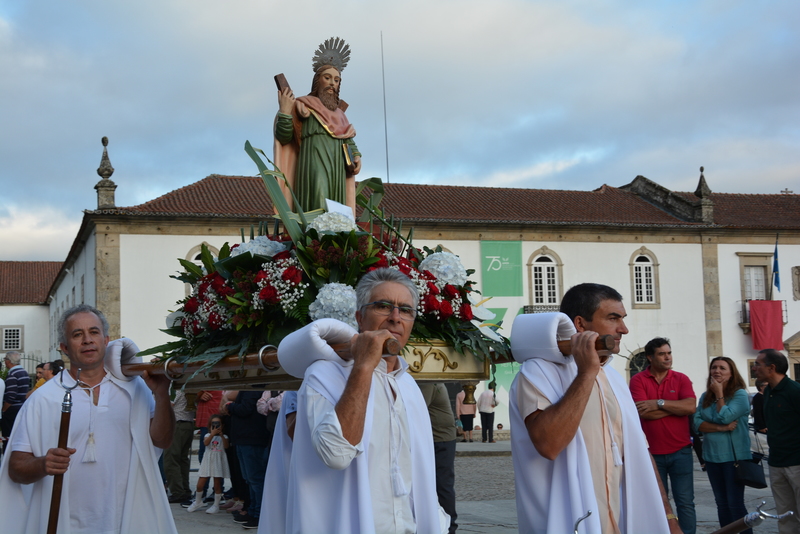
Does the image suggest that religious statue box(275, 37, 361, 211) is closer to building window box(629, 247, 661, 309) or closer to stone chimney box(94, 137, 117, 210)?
stone chimney box(94, 137, 117, 210)

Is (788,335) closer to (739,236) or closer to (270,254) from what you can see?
(739,236)

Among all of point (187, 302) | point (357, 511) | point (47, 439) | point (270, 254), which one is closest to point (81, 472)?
point (47, 439)

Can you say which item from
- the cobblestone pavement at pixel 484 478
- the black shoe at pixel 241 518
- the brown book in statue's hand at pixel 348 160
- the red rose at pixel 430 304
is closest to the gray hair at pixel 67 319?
the red rose at pixel 430 304

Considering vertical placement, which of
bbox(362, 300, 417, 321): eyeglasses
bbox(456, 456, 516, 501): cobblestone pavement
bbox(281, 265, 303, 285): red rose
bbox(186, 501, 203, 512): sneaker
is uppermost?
bbox(281, 265, 303, 285): red rose

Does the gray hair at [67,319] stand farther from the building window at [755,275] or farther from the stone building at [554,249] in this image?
the building window at [755,275]

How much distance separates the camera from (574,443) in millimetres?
3008

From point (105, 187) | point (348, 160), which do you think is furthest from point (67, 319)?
point (105, 187)

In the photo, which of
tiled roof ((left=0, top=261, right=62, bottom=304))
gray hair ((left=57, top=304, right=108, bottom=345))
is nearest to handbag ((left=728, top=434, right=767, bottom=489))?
gray hair ((left=57, top=304, right=108, bottom=345))

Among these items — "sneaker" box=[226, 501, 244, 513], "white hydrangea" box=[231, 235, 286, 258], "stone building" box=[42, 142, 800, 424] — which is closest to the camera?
"white hydrangea" box=[231, 235, 286, 258]

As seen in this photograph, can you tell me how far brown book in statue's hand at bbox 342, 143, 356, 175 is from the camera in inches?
212

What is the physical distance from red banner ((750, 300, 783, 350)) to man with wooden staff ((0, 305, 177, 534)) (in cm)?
3358

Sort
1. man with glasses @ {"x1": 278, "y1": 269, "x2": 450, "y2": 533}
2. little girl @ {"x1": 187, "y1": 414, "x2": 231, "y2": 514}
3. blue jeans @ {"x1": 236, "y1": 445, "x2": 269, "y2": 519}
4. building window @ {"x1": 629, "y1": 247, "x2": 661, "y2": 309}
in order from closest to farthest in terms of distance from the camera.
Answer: man with glasses @ {"x1": 278, "y1": 269, "x2": 450, "y2": 533}, blue jeans @ {"x1": 236, "y1": 445, "x2": 269, "y2": 519}, little girl @ {"x1": 187, "y1": 414, "x2": 231, "y2": 514}, building window @ {"x1": 629, "y1": 247, "x2": 661, "y2": 309}

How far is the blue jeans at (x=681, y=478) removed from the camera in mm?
6625

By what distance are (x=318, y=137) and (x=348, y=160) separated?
0.83 feet
